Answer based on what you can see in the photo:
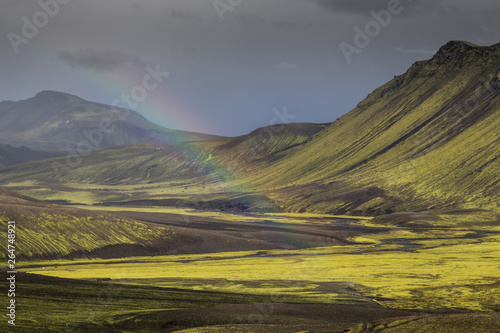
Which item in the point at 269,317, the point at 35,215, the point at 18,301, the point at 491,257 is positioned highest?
the point at 35,215

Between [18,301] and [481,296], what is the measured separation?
63.8 metres

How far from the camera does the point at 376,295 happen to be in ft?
296

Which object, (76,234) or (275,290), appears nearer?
(275,290)

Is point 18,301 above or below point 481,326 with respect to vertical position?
above

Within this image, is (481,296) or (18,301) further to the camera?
(481,296)

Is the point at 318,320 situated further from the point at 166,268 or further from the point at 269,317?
the point at 166,268

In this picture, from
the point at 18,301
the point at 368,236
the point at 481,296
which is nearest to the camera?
the point at 18,301

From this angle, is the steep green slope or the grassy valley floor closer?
the grassy valley floor

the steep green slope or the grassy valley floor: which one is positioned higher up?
the steep green slope

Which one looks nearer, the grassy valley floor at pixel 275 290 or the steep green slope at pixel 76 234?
the grassy valley floor at pixel 275 290

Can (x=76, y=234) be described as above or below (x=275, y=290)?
above

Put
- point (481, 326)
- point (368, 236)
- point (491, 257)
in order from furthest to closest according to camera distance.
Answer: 1. point (368, 236)
2. point (491, 257)
3. point (481, 326)

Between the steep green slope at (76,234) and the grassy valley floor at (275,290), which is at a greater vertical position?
the steep green slope at (76,234)

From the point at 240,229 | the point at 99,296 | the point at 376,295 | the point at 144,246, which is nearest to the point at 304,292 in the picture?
the point at 376,295
